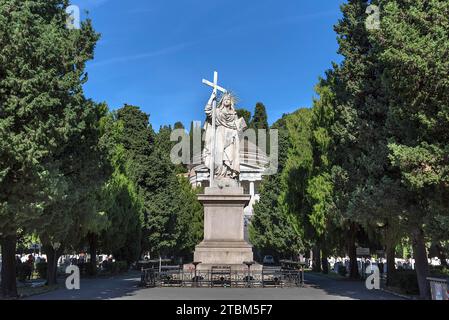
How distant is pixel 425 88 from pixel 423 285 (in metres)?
7.42

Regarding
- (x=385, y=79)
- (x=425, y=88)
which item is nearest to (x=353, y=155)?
(x=385, y=79)

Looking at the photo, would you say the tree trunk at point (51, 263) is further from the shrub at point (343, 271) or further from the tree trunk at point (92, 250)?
the shrub at point (343, 271)

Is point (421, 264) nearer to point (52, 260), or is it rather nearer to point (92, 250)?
point (52, 260)

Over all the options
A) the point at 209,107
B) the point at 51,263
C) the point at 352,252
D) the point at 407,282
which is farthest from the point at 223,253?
the point at 352,252

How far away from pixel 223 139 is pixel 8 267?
12257 mm

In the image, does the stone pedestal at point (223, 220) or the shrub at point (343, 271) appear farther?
the shrub at point (343, 271)

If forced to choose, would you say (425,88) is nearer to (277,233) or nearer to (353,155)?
(353,155)

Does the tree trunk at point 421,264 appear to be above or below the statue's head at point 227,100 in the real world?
below

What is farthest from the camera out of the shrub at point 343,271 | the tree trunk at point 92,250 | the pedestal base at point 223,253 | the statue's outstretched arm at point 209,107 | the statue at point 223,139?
the tree trunk at point 92,250

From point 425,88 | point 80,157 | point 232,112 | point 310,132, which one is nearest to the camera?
point 425,88

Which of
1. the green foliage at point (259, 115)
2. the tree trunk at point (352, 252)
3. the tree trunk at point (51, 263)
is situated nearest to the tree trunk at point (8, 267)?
the tree trunk at point (51, 263)

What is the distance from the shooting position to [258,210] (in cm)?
5659

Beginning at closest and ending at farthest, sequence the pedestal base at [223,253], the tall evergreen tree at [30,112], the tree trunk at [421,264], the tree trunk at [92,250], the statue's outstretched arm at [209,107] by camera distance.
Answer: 1. the tall evergreen tree at [30,112]
2. the tree trunk at [421,264]
3. the pedestal base at [223,253]
4. the statue's outstretched arm at [209,107]
5. the tree trunk at [92,250]

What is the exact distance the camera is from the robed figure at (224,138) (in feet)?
85.5
